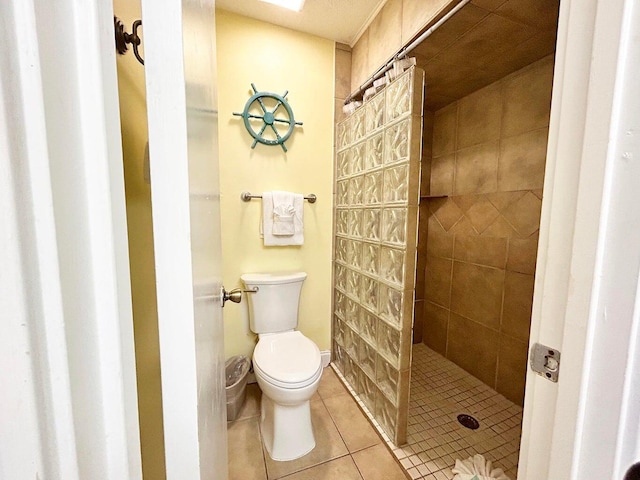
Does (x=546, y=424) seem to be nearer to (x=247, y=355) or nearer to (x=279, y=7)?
(x=247, y=355)

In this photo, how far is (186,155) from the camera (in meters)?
0.30

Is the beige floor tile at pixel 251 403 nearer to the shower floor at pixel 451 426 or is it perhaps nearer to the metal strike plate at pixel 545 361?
the shower floor at pixel 451 426

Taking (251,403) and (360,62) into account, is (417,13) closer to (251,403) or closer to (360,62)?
(360,62)

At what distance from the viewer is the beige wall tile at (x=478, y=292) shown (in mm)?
1716

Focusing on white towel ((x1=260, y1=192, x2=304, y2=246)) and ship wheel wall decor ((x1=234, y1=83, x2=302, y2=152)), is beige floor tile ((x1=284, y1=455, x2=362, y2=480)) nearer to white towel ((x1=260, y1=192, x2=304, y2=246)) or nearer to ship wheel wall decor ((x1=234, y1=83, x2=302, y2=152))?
white towel ((x1=260, y1=192, x2=304, y2=246))

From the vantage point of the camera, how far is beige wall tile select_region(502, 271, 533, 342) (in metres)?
1.53

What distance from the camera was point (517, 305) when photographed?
1588 mm

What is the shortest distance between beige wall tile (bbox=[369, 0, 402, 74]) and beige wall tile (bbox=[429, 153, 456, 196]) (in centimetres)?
96

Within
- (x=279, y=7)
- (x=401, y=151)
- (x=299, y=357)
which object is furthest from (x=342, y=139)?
(x=299, y=357)

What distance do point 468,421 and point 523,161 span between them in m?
1.58

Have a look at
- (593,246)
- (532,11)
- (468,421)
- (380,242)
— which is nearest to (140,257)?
(593,246)

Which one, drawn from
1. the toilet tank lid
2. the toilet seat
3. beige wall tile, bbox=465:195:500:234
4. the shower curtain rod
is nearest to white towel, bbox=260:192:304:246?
the toilet tank lid

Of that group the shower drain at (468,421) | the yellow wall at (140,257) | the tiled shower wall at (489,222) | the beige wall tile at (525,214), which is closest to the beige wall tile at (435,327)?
the tiled shower wall at (489,222)

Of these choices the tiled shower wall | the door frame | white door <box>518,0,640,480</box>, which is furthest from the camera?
the tiled shower wall
